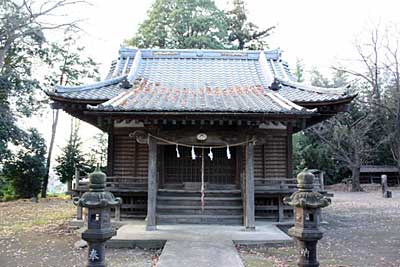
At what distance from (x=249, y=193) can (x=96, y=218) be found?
5430 mm

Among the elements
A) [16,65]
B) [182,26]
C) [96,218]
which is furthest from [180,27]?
[96,218]

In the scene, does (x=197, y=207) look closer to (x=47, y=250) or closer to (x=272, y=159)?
(x=272, y=159)

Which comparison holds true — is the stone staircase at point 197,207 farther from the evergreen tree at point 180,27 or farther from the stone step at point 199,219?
the evergreen tree at point 180,27

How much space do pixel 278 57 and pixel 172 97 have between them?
6335 mm

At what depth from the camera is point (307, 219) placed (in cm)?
547

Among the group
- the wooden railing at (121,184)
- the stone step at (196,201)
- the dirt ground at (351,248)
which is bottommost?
the dirt ground at (351,248)

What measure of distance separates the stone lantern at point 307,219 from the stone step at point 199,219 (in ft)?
17.9

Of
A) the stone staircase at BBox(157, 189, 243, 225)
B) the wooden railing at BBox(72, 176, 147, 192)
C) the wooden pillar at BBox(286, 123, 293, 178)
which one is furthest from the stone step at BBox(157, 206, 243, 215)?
the wooden pillar at BBox(286, 123, 293, 178)

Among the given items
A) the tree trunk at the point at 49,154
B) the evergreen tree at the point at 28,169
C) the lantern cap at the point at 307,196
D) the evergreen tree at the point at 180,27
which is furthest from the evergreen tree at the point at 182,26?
the lantern cap at the point at 307,196

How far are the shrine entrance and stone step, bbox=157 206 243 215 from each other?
120cm

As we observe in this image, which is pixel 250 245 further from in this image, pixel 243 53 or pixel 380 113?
pixel 380 113

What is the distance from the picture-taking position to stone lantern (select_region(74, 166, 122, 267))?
5355 mm

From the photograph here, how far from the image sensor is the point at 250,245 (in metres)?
8.73

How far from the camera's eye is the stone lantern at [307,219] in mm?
5395
